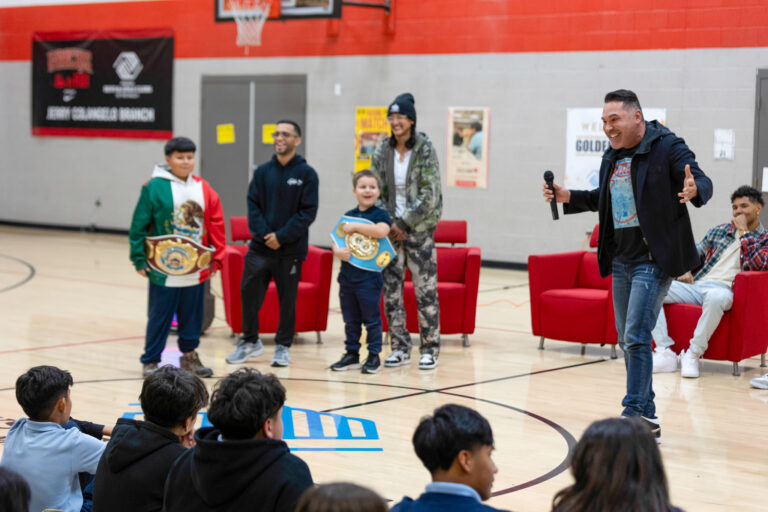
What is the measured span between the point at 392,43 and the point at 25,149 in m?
6.76

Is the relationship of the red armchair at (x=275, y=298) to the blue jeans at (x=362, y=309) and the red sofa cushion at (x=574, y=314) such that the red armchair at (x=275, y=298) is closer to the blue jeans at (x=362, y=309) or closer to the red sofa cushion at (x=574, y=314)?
the blue jeans at (x=362, y=309)

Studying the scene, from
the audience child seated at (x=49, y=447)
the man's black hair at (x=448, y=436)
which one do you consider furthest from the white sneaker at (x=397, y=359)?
the man's black hair at (x=448, y=436)

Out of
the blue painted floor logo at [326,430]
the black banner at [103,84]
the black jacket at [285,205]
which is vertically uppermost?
the black banner at [103,84]

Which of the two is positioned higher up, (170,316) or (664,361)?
(170,316)

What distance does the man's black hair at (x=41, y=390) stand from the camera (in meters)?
3.03

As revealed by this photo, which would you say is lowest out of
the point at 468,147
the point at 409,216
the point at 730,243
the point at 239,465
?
the point at 239,465

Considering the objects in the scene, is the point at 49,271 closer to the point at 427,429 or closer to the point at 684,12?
the point at 684,12

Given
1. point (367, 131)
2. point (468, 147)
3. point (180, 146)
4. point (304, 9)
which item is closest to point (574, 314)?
point (180, 146)

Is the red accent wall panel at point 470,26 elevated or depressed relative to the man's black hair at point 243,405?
elevated

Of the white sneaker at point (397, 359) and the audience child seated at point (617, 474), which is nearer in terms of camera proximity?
the audience child seated at point (617, 474)

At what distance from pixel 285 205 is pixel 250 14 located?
687cm

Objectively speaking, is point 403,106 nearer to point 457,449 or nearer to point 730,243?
point 730,243

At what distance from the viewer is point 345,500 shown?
5.57ft

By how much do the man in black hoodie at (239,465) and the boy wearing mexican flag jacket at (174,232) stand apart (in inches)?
138
